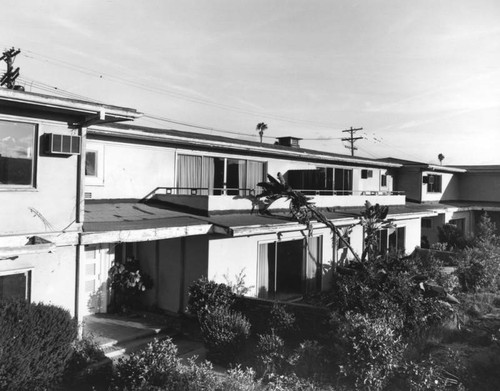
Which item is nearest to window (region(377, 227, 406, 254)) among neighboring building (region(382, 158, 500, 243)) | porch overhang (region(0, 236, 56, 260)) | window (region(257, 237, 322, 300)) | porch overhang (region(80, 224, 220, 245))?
window (region(257, 237, 322, 300))

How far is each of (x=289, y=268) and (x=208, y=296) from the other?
4.52 meters

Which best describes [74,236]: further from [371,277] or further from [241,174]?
[241,174]

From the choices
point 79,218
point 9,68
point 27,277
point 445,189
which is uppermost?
point 9,68

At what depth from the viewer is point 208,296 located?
406 inches

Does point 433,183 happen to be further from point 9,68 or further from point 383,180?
point 9,68

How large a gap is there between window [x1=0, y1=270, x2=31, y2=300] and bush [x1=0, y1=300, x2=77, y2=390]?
3.91 ft

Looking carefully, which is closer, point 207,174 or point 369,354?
point 369,354

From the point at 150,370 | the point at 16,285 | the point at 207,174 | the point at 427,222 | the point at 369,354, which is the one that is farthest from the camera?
the point at 427,222

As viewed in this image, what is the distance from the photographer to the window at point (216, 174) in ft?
49.5

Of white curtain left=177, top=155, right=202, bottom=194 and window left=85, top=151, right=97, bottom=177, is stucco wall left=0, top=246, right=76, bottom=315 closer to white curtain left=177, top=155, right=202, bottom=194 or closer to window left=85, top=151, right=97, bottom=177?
window left=85, top=151, right=97, bottom=177

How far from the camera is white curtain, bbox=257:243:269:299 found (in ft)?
42.7

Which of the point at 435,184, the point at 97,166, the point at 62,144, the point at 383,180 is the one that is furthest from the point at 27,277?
the point at 435,184

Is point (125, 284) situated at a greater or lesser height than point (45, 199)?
lesser

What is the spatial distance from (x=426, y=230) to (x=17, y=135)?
86.0 feet
